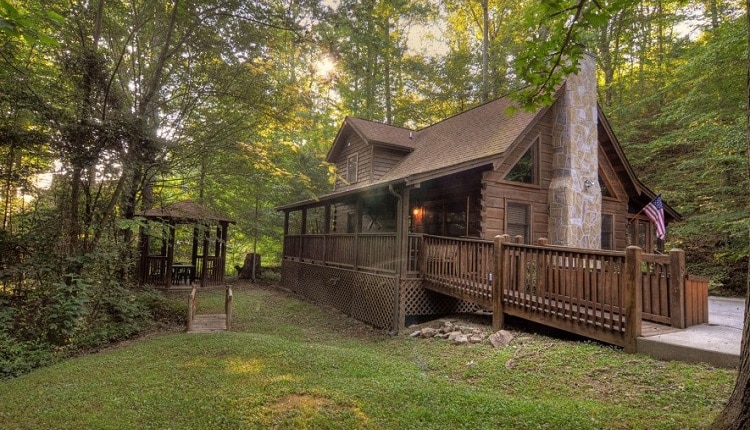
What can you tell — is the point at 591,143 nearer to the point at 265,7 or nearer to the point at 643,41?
the point at 265,7

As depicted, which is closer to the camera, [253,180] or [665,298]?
[665,298]

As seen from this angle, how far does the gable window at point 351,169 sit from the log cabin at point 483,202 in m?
2.24

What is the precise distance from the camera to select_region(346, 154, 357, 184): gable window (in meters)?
17.5

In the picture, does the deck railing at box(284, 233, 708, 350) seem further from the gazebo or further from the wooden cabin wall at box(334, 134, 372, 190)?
the gazebo

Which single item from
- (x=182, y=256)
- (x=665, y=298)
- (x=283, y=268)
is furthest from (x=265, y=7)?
(x=182, y=256)

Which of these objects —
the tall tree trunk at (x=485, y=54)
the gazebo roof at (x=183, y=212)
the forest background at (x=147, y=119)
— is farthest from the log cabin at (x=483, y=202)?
the tall tree trunk at (x=485, y=54)

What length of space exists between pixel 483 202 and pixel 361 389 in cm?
760

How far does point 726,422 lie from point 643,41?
26125 mm

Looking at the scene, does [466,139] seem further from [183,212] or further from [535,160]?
[183,212]

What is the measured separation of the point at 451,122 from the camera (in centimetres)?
1608

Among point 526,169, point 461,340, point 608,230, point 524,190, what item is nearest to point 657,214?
point 608,230

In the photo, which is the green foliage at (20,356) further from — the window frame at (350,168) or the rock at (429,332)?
the window frame at (350,168)

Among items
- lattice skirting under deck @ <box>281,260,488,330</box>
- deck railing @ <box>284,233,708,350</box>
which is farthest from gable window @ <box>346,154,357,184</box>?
deck railing @ <box>284,233,708,350</box>

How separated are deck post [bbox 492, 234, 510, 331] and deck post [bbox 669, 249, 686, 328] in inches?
107
